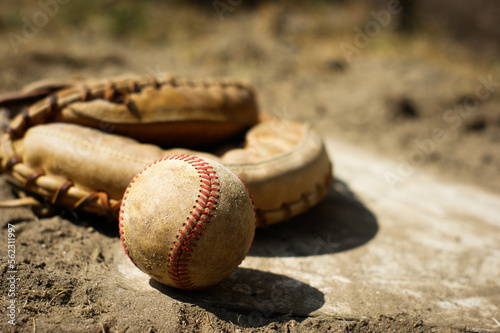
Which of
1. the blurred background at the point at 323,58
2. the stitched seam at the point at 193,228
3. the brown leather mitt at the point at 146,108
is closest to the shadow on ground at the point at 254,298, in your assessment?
the stitched seam at the point at 193,228

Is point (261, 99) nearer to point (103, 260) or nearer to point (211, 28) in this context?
point (211, 28)

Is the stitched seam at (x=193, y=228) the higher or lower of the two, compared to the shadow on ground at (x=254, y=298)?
higher

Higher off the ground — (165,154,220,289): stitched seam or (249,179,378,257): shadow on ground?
(165,154,220,289): stitched seam

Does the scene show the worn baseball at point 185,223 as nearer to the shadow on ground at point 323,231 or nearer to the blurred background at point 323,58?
the shadow on ground at point 323,231

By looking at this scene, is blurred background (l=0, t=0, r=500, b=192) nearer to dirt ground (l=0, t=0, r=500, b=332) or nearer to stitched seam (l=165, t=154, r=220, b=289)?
dirt ground (l=0, t=0, r=500, b=332)

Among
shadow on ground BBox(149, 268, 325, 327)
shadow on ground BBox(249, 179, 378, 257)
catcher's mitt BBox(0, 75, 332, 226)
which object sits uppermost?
catcher's mitt BBox(0, 75, 332, 226)

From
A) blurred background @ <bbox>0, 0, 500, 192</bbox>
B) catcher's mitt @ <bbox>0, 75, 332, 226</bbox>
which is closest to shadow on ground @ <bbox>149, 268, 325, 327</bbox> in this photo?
catcher's mitt @ <bbox>0, 75, 332, 226</bbox>
